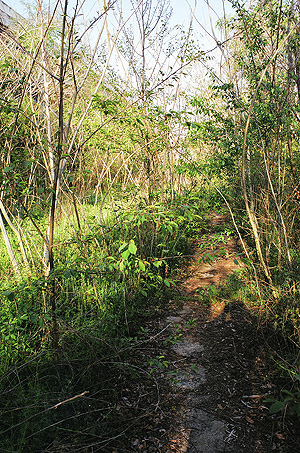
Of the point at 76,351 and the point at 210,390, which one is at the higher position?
the point at 76,351

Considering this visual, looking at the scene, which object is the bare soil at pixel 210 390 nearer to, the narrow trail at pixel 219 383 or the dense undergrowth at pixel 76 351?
the narrow trail at pixel 219 383

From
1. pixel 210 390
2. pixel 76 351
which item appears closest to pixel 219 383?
pixel 210 390

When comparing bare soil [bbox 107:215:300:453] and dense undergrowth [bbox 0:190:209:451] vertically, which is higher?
dense undergrowth [bbox 0:190:209:451]

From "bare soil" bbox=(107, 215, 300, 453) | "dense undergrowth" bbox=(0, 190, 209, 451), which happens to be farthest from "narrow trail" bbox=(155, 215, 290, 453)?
"dense undergrowth" bbox=(0, 190, 209, 451)

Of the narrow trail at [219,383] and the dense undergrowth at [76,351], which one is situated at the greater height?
the dense undergrowth at [76,351]

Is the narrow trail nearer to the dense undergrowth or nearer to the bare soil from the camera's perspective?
the bare soil

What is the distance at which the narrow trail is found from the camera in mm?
1985

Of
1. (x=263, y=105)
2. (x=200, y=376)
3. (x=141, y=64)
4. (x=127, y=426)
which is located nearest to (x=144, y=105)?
(x=141, y=64)

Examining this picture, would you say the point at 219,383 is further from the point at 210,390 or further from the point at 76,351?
the point at 76,351

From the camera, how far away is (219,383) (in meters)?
2.50

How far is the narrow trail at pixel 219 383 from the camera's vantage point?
199 centimetres

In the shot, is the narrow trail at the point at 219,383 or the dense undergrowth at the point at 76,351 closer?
the dense undergrowth at the point at 76,351

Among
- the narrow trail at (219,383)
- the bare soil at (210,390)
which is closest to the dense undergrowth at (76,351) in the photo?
the bare soil at (210,390)

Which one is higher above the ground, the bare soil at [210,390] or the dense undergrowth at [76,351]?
the dense undergrowth at [76,351]
